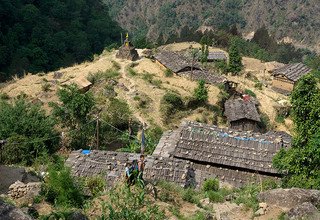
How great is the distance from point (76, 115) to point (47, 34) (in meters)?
32.2

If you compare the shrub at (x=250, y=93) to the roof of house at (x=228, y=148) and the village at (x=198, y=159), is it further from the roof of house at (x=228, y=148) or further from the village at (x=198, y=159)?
the roof of house at (x=228, y=148)

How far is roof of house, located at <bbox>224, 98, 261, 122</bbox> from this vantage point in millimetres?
29625

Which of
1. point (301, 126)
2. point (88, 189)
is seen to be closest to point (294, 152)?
point (301, 126)

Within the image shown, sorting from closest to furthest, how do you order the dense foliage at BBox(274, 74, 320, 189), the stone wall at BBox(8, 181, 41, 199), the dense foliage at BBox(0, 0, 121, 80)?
the stone wall at BBox(8, 181, 41, 199), the dense foliage at BBox(274, 74, 320, 189), the dense foliage at BBox(0, 0, 121, 80)

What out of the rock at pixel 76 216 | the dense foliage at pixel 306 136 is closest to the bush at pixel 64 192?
the rock at pixel 76 216

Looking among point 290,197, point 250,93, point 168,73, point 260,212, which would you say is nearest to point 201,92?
point 168,73

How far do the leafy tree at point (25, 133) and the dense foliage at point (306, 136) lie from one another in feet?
42.1

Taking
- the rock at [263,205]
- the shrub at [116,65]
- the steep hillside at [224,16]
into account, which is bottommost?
the steep hillside at [224,16]

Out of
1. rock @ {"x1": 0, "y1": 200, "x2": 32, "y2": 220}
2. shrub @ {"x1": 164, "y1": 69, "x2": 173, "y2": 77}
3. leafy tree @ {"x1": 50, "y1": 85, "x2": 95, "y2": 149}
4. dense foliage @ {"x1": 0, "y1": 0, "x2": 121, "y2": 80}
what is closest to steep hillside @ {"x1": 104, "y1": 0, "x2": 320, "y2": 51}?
dense foliage @ {"x1": 0, "y1": 0, "x2": 121, "y2": 80}

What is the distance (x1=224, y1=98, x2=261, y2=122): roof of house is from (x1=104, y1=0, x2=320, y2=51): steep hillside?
306 feet

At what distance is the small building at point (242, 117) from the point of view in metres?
29.6

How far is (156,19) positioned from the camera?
137375 mm

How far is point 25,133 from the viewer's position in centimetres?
2153

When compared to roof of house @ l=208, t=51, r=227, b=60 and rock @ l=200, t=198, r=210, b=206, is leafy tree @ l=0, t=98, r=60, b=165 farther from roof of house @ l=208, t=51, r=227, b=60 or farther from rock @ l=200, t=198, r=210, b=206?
roof of house @ l=208, t=51, r=227, b=60
